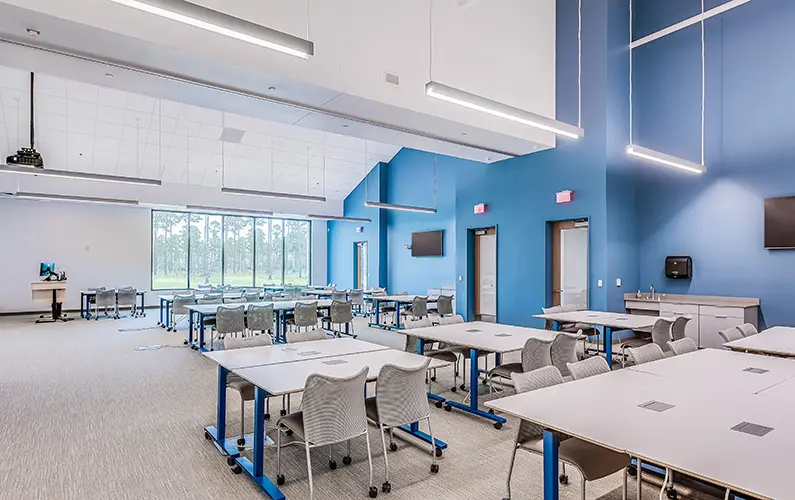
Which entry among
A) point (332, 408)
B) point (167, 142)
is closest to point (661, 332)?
point (332, 408)

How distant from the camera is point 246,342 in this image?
442 cm

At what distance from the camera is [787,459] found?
1.76 metres

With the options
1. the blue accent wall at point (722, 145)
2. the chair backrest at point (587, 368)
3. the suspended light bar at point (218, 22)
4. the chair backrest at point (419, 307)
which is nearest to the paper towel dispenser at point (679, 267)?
the blue accent wall at point (722, 145)

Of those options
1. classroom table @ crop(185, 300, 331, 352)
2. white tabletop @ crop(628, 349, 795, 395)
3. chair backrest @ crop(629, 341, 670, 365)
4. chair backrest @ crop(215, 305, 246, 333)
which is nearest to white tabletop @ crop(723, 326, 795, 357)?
white tabletop @ crop(628, 349, 795, 395)

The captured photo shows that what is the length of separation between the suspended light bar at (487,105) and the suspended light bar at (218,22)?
129 cm

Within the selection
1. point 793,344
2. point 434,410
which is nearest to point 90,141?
point 434,410

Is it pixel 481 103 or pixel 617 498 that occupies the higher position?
pixel 481 103

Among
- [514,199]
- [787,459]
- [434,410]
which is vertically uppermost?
[514,199]

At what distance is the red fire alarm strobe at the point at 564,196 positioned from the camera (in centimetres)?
835

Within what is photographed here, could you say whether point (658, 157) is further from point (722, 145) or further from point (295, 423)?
point (295, 423)

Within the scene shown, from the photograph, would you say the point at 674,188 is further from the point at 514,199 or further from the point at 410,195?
the point at 410,195

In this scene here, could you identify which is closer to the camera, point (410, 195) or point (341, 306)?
point (341, 306)

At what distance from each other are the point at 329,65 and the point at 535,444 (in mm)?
4908

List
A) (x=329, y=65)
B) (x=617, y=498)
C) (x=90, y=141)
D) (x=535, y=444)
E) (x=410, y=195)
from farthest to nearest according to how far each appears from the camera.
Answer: (x=410, y=195) < (x=90, y=141) < (x=329, y=65) < (x=617, y=498) < (x=535, y=444)
